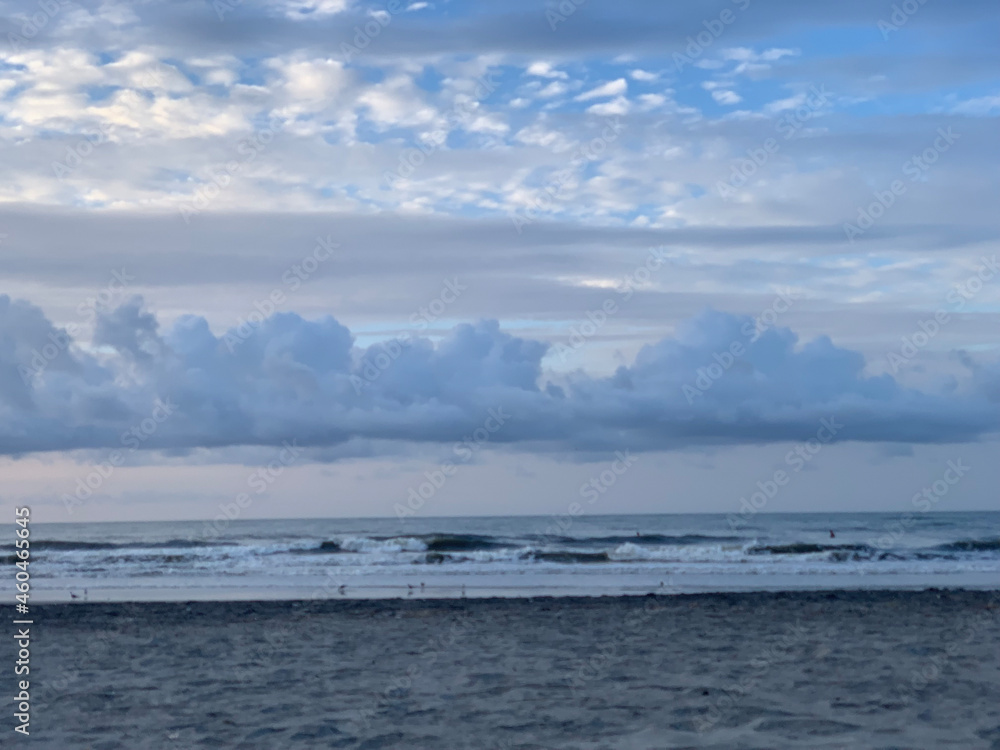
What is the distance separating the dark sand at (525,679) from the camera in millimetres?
6996

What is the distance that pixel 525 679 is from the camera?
9.23 meters

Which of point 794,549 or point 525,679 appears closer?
point 525,679

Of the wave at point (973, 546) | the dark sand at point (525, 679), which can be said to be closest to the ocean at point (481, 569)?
the wave at point (973, 546)

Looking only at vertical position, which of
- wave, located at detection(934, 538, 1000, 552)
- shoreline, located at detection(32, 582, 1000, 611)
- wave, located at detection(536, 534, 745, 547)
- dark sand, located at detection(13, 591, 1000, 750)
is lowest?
wave, located at detection(536, 534, 745, 547)

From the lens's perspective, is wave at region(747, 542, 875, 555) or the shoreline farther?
wave at region(747, 542, 875, 555)

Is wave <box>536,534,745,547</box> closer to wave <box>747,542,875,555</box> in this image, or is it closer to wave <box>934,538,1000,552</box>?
wave <box>747,542,875,555</box>

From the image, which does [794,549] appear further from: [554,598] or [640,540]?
[554,598]

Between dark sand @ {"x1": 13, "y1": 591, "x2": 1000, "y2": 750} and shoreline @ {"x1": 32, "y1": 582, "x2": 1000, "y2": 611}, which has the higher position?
dark sand @ {"x1": 13, "y1": 591, "x2": 1000, "y2": 750}

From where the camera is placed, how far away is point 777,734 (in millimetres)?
6777

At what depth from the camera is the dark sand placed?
6996mm

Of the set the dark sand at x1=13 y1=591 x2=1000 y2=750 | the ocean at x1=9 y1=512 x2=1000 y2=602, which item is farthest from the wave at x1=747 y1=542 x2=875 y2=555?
the dark sand at x1=13 y1=591 x2=1000 y2=750

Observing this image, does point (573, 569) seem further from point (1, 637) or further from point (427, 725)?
point (427, 725)

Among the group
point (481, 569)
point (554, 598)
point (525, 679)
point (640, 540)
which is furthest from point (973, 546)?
point (525, 679)

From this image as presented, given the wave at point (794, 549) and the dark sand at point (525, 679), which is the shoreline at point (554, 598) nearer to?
the dark sand at point (525, 679)
